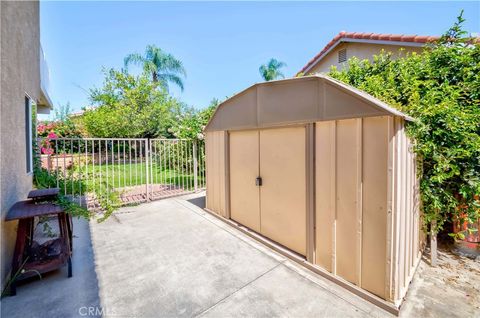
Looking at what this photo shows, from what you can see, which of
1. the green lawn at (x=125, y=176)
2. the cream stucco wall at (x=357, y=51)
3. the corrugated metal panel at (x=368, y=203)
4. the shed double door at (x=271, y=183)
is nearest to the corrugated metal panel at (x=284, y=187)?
the shed double door at (x=271, y=183)

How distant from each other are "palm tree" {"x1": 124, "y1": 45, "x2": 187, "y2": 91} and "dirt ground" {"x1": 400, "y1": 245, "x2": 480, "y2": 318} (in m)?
20.1

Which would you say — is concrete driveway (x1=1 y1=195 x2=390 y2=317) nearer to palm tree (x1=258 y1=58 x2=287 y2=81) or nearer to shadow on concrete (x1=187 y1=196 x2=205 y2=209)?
shadow on concrete (x1=187 y1=196 x2=205 y2=209)

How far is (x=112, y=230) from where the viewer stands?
15.0 feet

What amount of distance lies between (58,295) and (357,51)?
10643mm

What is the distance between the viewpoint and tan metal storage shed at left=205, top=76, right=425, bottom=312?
2291 millimetres

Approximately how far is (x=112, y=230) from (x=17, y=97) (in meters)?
2.91

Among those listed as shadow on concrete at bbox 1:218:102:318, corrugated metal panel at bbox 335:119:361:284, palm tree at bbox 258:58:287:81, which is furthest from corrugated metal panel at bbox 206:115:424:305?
palm tree at bbox 258:58:287:81

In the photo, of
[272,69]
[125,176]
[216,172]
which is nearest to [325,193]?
[216,172]

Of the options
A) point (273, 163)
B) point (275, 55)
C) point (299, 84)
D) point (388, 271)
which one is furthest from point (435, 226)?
point (275, 55)

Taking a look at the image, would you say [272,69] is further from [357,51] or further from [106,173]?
[106,173]

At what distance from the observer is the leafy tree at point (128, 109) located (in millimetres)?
12797

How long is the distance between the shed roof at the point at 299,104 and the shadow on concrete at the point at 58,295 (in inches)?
135

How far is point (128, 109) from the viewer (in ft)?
42.6

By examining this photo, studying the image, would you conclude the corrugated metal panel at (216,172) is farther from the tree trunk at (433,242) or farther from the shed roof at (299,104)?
the tree trunk at (433,242)
